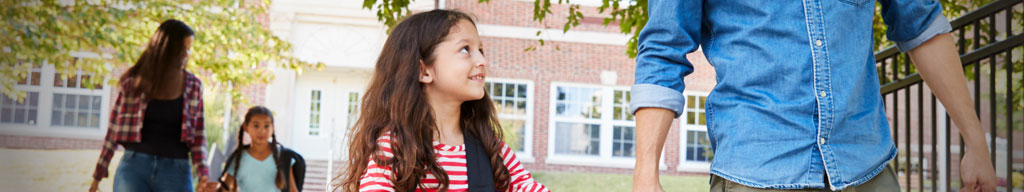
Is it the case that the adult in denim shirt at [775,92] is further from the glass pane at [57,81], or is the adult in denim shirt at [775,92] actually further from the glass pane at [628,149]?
the glass pane at [628,149]

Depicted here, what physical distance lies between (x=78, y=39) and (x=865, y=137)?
5.46 m

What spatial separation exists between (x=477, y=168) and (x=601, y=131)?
537 inches

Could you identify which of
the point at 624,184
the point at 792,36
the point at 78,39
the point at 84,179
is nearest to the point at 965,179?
the point at 792,36

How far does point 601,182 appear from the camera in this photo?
13.3 m

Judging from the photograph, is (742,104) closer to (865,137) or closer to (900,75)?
(865,137)

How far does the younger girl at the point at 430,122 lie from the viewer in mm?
1711

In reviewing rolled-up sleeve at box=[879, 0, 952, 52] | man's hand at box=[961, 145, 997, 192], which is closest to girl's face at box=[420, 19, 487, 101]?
rolled-up sleeve at box=[879, 0, 952, 52]

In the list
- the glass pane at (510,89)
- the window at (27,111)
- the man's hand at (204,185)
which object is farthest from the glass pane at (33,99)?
the glass pane at (510,89)

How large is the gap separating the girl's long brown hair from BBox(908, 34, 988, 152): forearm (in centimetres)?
99

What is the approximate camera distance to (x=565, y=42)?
1494 centimetres

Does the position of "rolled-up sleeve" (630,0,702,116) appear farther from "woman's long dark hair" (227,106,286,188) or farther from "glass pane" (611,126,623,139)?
"glass pane" (611,126,623,139)

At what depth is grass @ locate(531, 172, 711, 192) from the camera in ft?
42.0

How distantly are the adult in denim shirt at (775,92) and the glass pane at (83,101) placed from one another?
39.1 feet

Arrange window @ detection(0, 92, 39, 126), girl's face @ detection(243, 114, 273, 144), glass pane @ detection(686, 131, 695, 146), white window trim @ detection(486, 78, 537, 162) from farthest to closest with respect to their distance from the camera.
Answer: glass pane @ detection(686, 131, 695, 146) < white window trim @ detection(486, 78, 537, 162) < window @ detection(0, 92, 39, 126) < girl's face @ detection(243, 114, 273, 144)
